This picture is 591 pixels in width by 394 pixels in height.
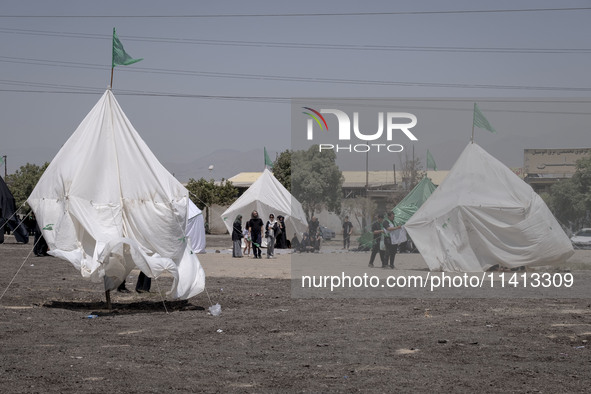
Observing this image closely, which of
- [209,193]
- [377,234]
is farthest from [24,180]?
[377,234]

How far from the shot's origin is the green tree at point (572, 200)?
20.7 m

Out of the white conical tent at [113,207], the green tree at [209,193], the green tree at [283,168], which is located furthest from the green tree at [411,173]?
the green tree at [283,168]

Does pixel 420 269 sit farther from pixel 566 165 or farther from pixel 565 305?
pixel 565 305

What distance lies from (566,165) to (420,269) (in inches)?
183

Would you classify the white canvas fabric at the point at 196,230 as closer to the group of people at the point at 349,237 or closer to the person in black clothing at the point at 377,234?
the group of people at the point at 349,237

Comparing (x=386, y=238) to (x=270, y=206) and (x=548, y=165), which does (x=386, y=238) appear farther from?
(x=270, y=206)

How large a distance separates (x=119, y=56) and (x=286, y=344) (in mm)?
6242

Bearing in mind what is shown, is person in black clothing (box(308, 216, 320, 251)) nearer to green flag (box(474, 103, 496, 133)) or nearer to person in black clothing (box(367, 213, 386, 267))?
person in black clothing (box(367, 213, 386, 267))

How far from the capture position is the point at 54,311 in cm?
1265

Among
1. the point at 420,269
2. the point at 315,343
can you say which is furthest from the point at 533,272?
the point at 315,343

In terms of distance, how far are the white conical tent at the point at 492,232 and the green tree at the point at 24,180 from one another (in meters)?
43.2

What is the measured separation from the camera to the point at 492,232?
66.5 feet

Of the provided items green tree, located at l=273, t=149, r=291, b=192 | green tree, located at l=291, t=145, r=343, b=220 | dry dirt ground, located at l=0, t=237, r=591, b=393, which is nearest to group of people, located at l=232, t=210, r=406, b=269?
green tree, located at l=291, t=145, r=343, b=220

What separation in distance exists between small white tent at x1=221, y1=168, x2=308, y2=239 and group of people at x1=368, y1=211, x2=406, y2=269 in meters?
14.2
